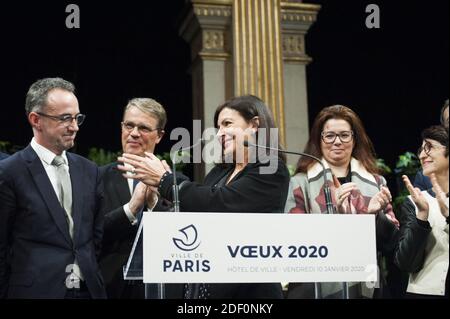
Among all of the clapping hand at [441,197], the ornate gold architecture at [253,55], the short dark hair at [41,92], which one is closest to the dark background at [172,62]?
the ornate gold architecture at [253,55]

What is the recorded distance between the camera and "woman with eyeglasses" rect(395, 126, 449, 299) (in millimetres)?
3426

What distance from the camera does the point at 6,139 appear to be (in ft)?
22.9

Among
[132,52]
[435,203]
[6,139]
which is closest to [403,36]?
[132,52]

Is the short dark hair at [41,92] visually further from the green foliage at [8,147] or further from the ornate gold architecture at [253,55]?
the ornate gold architecture at [253,55]

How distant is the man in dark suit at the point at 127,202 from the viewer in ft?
11.3

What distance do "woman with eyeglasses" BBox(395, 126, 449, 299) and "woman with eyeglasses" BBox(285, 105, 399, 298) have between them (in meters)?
0.13

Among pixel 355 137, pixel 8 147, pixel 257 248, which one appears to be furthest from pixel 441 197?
pixel 8 147

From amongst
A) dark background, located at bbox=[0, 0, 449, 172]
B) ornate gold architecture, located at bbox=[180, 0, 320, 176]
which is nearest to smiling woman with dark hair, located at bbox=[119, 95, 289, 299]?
ornate gold architecture, located at bbox=[180, 0, 320, 176]

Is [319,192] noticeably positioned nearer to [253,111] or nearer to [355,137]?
[355,137]

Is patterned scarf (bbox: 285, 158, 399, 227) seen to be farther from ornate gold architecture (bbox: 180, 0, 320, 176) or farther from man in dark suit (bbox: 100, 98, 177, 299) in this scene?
ornate gold architecture (bbox: 180, 0, 320, 176)

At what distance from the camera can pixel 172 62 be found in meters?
7.79

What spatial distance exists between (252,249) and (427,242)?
0.97 metres

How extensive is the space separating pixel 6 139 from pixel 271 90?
2477 mm
